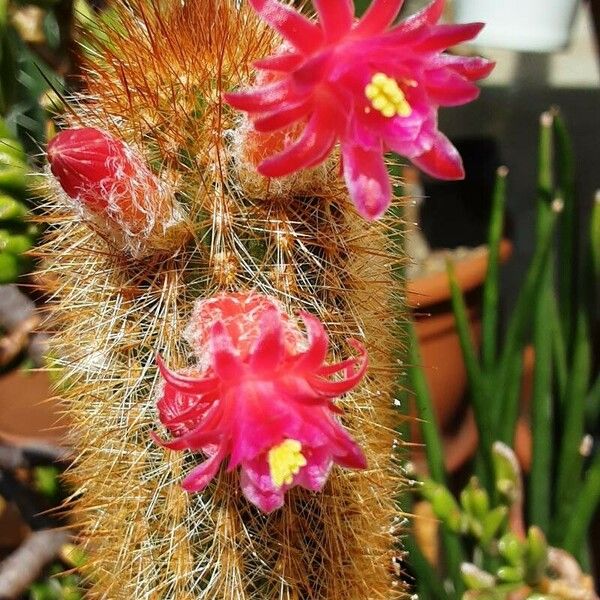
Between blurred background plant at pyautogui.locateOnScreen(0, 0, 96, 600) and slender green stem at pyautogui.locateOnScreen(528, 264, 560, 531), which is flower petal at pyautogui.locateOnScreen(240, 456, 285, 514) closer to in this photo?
blurred background plant at pyautogui.locateOnScreen(0, 0, 96, 600)

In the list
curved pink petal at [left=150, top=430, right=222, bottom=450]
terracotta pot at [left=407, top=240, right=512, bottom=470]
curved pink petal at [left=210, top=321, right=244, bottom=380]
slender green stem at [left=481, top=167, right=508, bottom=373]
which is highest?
curved pink petal at [left=210, top=321, right=244, bottom=380]

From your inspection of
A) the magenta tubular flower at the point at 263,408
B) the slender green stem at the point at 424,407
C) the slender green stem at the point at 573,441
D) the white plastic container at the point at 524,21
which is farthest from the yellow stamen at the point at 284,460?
the white plastic container at the point at 524,21

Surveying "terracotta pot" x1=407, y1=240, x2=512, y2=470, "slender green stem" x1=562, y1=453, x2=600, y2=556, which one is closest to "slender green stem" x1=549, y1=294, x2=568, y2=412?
"slender green stem" x1=562, y1=453, x2=600, y2=556

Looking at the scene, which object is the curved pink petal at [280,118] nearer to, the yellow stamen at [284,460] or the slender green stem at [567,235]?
the yellow stamen at [284,460]

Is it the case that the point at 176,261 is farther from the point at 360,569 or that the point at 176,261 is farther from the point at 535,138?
the point at 535,138

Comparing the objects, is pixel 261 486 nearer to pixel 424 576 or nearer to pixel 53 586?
pixel 424 576

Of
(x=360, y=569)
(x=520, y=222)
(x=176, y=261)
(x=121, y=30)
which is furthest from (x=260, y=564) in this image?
(x=520, y=222)
